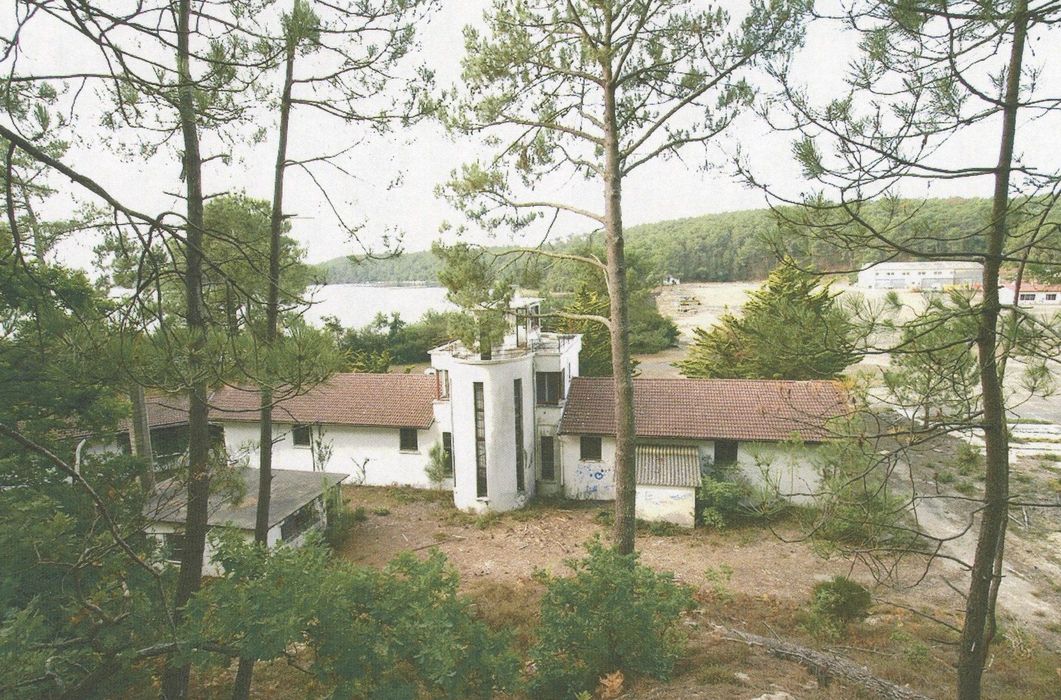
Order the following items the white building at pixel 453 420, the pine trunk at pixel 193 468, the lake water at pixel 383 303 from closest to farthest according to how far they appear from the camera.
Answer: the pine trunk at pixel 193 468 → the white building at pixel 453 420 → the lake water at pixel 383 303

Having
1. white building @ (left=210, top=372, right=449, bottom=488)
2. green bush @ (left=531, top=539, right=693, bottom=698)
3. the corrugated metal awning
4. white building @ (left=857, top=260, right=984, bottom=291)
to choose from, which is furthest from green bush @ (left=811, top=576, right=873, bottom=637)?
white building @ (left=210, top=372, right=449, bottom=488)

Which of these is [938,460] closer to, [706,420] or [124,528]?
[706,420]

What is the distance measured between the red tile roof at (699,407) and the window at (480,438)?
2679 millimetres

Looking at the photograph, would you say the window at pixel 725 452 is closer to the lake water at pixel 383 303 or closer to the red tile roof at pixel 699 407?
the red tile roof at pixel 699 407

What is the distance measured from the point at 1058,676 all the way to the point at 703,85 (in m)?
10.5

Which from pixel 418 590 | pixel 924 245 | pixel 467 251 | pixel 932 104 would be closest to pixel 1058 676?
pixel 924 245

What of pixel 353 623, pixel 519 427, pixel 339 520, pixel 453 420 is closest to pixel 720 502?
pixel 519 427

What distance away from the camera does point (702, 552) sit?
13859mm

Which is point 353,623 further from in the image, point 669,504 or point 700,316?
point 700,316

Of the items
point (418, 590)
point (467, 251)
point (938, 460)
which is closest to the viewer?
point (418, 590)

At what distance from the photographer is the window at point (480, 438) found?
1612 centimetres

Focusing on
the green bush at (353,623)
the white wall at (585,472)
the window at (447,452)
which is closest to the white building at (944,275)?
the green bush at (353,623)

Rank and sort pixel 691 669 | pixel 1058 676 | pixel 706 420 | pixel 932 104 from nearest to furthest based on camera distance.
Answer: pixel 932 104 → pixel 691 669 → pixel 1058 676 → pixel 706 420

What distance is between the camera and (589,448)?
690 inches
